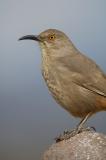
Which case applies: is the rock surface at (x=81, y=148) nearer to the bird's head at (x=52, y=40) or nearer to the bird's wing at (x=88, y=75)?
the bird's wing at (x=88, y=75)

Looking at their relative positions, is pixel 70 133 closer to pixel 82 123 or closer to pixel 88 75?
pixel 82 123

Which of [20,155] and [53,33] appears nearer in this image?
[53,33]

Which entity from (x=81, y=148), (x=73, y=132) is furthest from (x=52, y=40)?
(x=81, y=148)

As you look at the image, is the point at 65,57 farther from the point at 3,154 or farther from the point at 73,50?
the point at 3,154

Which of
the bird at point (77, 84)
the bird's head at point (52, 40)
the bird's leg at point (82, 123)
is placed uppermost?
the bird's head at point (52, 40)

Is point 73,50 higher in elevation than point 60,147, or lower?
higher

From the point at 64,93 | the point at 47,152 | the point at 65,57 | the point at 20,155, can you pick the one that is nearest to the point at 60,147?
the point at 47,152

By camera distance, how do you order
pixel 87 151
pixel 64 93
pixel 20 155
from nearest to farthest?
pixel 87 151 → pixel 64 93 → pixel 20 155

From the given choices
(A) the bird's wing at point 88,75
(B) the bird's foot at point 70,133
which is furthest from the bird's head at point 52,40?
(B) the bird's foot at point 70,133
